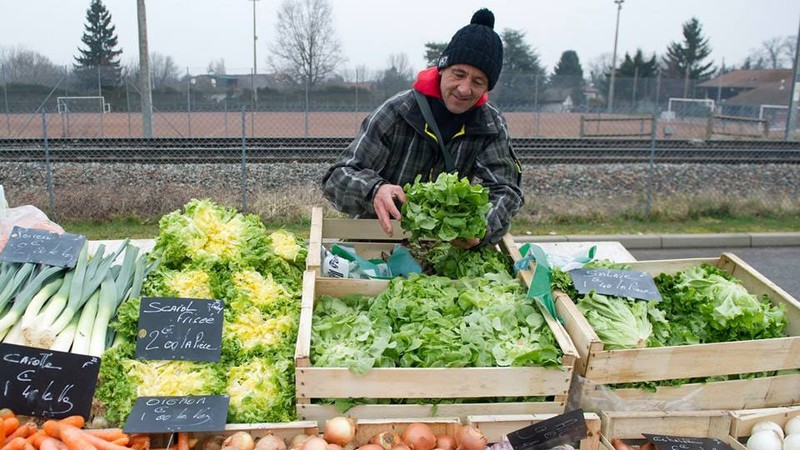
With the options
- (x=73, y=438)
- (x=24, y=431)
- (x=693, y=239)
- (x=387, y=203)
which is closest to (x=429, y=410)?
(x=387, y=203)

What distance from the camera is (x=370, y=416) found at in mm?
2465

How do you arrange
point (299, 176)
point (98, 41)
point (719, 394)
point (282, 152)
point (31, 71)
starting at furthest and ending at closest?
point (98, 41)
point (31, 71)
point (282, 152)
point (299, 176)
point (719, 394)

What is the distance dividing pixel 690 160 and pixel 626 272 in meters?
13.2

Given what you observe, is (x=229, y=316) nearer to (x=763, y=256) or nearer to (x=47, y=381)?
(x=47, y=381)

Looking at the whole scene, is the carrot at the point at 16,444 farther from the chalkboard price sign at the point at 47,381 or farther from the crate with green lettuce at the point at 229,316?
the crate with green lettuce at the point at 229,316

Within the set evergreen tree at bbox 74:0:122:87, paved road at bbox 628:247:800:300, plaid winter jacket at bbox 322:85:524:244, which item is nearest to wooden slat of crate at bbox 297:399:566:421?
plaid winter jacket at bbox 322:85:524:244

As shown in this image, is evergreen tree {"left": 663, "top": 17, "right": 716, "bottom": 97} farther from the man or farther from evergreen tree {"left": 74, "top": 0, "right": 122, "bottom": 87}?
the man

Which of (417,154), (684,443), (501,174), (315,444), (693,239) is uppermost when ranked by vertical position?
(417,154)

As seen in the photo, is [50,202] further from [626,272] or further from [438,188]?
[626,272]

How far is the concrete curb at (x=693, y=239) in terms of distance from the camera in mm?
9312

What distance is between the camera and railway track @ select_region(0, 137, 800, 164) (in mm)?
12195

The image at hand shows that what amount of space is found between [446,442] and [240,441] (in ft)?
2.56

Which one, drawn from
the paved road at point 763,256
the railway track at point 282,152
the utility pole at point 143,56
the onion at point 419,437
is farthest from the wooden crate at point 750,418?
the utility pole at point 143,56

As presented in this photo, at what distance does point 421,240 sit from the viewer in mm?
3520
